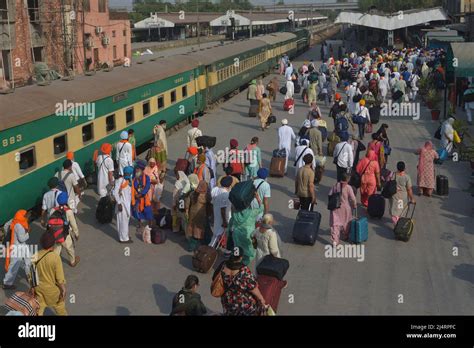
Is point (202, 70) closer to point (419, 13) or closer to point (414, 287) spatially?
point (414, 287)

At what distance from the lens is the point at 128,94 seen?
18141 mm

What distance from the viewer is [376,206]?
13.7 metres

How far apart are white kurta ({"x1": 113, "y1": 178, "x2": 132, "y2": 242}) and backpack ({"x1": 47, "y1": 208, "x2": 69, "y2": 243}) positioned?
1.25m

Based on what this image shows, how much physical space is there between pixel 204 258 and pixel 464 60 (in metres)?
16.1

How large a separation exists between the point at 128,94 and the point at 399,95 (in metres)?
13.0

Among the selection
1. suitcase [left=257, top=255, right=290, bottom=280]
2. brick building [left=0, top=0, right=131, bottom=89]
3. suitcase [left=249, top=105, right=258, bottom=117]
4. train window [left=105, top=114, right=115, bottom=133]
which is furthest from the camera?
brick building [left=0, top=0, right=131, bottom=89]

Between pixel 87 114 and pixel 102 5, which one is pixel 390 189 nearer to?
pixel 87 114

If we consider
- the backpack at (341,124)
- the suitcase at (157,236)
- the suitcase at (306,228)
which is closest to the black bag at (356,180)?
the suitcase at (306,228)

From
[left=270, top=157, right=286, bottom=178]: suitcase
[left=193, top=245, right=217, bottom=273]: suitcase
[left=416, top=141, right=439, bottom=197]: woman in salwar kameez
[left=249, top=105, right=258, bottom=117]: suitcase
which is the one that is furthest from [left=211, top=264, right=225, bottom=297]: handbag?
[left=249, top=105, right=258, bottom=117]: suitcase

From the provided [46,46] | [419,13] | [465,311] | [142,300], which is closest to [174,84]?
[142,300]

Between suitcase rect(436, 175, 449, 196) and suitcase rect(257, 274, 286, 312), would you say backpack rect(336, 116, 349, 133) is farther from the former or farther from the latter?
suitcase rect(257, 274, 286, 312)

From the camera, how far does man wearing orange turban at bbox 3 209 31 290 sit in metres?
10.1

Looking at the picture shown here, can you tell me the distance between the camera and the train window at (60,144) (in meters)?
14.2

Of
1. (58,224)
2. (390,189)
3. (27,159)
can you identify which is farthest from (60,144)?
(390,189)
